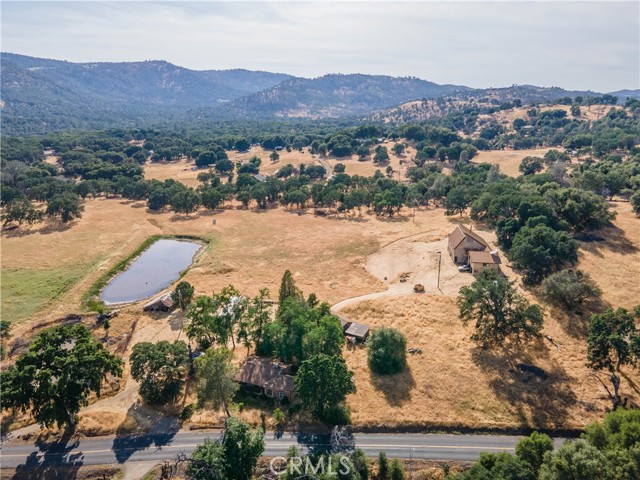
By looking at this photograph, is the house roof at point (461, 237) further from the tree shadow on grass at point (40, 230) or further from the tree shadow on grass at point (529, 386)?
the tree shadow on grass at point (40, 230)

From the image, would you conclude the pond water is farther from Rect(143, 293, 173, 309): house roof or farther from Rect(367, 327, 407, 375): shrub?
Rect(367, 327, 407, 375): shrub

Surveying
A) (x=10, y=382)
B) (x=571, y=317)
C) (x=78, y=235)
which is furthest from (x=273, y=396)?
(x=78, y=235)

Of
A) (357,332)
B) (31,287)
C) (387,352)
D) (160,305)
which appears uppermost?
(387,352)

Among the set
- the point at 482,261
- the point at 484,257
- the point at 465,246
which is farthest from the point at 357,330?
the point at 465,246

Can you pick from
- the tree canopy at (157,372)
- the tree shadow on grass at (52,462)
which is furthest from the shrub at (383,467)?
the tree shadow on grass at (52,462)

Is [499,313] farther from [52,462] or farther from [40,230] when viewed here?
[40,230]

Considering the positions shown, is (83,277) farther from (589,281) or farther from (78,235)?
(589,281)

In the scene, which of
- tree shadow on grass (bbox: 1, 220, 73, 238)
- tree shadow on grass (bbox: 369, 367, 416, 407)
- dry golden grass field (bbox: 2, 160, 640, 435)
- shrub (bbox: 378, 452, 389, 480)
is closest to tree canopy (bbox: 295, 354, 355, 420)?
dry golden grass field (bbox: 2, 160, 640, 435)
